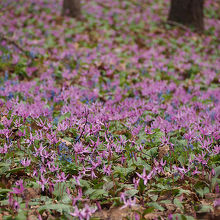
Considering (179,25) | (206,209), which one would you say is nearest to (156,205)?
(206,209)

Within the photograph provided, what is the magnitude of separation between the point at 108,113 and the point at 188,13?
8.62 m

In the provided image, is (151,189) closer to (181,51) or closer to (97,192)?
(97,192)

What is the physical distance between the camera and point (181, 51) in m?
9.13

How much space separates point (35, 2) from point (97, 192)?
11374 mm

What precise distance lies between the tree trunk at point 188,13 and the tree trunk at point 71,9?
12.6 feet

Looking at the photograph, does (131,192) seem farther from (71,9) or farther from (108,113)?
(71,9)

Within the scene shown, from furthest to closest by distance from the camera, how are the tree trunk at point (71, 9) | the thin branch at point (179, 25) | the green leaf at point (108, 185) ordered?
1. the thin branch at point (179, 25)
2. the tree trunk at point (71, 9)
3. the green leaf at point (108, 185)

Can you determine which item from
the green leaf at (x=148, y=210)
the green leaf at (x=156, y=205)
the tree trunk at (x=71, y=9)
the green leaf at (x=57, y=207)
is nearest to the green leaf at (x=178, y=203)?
the green leaf at (x=156, y=205)

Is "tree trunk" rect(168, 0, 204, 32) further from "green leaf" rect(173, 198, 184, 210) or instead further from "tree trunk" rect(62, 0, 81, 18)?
"green leaf" rect(173, 198, 184, 210)

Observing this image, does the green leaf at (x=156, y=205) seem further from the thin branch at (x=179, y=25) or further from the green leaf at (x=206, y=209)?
the thin branch at (x=179, y=25)

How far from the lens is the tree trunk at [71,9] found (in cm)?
1081

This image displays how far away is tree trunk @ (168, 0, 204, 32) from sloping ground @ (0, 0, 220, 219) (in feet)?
1.52

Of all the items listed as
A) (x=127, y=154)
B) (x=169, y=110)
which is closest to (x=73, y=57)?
(x=169, y=110)

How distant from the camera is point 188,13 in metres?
10.9
